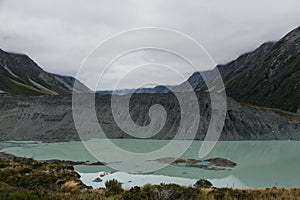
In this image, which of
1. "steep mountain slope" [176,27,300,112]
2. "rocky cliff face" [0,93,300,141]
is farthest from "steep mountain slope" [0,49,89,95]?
"steep mountain slope" [176,27,300,112]

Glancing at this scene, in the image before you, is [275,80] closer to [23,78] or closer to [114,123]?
[114,123]

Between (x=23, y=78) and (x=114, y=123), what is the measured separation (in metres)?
119

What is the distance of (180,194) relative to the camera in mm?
10781

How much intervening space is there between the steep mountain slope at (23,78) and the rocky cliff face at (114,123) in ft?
174

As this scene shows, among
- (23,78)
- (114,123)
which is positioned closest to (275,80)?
(114,123)

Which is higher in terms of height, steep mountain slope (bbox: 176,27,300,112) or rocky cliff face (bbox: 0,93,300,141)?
steep mountain slope (bbox: 176,27,300,112)

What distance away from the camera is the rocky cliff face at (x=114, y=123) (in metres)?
56.6

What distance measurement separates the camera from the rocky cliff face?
5659 centimetres

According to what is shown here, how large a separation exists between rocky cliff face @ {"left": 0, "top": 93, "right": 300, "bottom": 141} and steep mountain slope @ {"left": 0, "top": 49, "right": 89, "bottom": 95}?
5313 cm

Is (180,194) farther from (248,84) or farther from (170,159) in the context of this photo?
(248,84)

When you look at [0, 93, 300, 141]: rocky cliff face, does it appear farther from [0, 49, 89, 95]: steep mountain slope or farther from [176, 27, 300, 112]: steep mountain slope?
[0, 49, 89, 95]: steep mountain slope

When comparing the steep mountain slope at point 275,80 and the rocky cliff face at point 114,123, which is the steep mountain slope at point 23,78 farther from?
the steep mountain slope at point 275,80

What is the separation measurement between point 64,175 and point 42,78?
610 ft

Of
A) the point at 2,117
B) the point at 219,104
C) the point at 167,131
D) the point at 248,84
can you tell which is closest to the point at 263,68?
the point at 248,84
